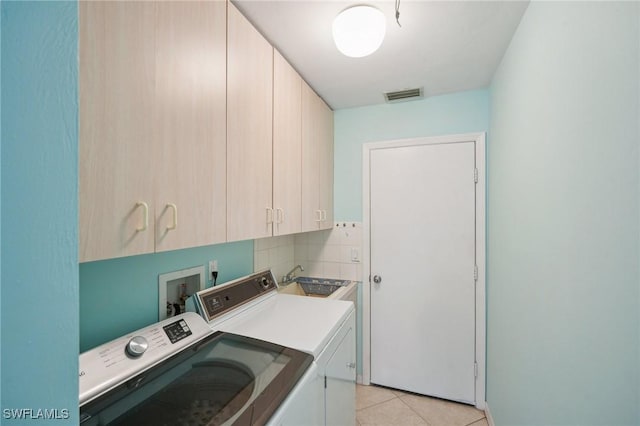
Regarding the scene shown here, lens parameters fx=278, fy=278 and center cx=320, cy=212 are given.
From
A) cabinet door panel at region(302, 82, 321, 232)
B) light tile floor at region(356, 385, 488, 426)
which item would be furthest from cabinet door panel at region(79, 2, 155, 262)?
light tile floor at region(356, 385, 488, 426)

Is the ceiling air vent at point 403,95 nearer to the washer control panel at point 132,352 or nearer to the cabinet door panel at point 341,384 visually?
the cabinet door panel at point 341,384

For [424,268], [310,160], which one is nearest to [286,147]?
[310,160]

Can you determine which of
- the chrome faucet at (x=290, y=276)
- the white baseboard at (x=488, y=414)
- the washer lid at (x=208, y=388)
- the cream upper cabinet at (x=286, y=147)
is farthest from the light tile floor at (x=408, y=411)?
the cream upper cabinet at (x=286, y=147)

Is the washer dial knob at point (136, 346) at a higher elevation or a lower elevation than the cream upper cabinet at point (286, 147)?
lower

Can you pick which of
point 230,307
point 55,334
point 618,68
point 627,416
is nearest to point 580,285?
point 627,416

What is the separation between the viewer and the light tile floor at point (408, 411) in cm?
206

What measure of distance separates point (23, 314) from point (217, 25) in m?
1.26

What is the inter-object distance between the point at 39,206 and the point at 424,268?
2.41 m

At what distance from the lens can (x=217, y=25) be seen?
3.86 ft

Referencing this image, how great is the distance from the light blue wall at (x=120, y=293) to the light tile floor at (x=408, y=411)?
1722mm

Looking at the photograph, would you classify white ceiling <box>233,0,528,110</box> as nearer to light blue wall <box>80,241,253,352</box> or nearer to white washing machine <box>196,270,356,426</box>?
light blue wall <box>80,241,253,352</box>

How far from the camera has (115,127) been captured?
79cm

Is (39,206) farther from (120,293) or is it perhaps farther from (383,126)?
(383,126)

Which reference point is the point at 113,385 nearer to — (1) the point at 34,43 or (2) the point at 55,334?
(2) the point at 55,334
